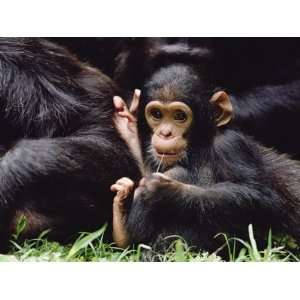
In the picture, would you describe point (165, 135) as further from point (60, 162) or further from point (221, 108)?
point (60, 162)

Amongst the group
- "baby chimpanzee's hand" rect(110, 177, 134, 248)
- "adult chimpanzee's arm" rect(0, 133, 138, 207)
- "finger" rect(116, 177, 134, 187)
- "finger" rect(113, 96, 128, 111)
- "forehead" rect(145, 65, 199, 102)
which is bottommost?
"baby chimpanzee's hand" rect(110, 177, 134, 248)

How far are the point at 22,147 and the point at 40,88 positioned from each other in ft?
1.02

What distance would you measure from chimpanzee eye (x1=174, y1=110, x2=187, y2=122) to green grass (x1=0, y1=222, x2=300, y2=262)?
1.88ft

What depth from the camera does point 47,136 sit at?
3.39 metres

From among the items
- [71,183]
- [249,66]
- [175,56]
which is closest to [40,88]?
[71,183]

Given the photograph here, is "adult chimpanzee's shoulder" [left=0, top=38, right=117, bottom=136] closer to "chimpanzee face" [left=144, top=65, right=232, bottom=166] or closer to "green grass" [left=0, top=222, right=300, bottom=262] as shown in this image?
"chimpanzee face" [left=144, top=65, right=232, bottom=166]

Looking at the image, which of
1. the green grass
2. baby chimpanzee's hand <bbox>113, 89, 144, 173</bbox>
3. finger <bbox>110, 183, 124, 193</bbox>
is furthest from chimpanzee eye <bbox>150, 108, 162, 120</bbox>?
the green grass

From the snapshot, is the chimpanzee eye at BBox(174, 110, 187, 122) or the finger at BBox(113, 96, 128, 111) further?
the finger at BBox(113, 96, 128, 111)

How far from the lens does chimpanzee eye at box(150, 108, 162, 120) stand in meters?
3.38

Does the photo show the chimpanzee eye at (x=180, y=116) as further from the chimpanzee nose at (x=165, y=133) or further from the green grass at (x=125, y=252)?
the green grass at (x=125, y=252)

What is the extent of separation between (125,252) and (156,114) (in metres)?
0.67

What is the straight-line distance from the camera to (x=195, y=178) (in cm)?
338

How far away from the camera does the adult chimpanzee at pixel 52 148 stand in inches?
129

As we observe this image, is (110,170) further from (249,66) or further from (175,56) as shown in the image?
(249,66)
